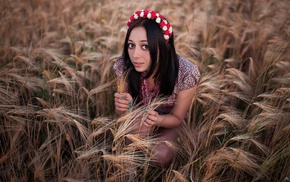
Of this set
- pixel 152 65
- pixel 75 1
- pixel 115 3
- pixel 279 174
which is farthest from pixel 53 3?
pixel 279 174

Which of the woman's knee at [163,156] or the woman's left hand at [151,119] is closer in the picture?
the woman's left hand at [151,119]

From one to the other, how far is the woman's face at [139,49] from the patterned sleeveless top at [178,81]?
0.21 meters

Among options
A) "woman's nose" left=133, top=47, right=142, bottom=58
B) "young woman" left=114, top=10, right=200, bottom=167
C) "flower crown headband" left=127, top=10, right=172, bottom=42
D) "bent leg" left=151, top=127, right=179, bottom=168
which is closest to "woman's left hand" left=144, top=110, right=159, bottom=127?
"young woman" left=114, top=10, right=200, bottom=167

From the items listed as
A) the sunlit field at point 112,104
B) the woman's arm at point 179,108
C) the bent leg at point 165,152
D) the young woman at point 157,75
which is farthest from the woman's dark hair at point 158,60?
the bent leg at point 165,152

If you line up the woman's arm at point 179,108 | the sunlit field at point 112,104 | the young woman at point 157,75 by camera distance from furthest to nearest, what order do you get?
the woman's arm at point 179,108, the young woman at point 157,75, the sunlit field at point 112,104

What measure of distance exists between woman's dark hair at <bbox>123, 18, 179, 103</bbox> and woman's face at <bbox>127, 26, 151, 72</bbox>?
0.03 metres

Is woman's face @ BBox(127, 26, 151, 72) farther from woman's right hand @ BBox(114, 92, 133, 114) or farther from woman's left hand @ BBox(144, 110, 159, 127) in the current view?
woman's left hand @ BBox(144, 110, 159, 127)

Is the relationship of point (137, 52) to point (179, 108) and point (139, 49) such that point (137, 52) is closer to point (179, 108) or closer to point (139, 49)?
point (139, 49)

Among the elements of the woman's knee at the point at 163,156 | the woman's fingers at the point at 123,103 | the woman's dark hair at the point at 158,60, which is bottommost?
the woman's knee at the point at 163,156

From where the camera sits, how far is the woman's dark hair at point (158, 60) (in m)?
1.66

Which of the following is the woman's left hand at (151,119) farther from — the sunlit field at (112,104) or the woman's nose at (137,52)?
the woman's nose at (137,52)

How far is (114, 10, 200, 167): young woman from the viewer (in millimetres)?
1653

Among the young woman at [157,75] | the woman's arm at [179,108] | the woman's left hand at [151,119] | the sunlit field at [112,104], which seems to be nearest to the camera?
the sunlit field at [112,104]

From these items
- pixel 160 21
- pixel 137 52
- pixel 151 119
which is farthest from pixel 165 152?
pixel 160 21
